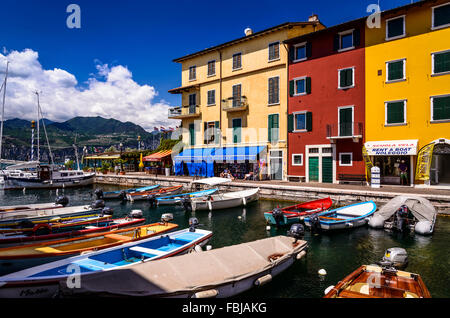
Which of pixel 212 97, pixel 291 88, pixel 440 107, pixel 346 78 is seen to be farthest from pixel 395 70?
pixel 212 97

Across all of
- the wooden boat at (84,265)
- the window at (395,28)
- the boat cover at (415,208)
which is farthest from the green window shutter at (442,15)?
the wooden boat at (84,265)

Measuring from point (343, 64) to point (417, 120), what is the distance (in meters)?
7.27

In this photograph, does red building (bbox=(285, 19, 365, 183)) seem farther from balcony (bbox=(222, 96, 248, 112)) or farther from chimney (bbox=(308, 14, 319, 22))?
balcony (bbox=(222, 96, 248, 112))

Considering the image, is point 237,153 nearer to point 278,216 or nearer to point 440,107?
point 278,216

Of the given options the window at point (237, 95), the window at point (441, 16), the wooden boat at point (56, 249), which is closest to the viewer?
the wooden boat at point (56, 249)


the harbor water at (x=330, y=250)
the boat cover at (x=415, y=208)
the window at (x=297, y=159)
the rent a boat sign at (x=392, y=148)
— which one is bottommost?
the harbor water at (x=330, y=250)

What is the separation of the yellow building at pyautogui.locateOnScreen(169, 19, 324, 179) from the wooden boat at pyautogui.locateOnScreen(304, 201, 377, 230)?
38.8ft

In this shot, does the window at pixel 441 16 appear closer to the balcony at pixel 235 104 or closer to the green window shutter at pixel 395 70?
the green window shutter at pixel 395 70

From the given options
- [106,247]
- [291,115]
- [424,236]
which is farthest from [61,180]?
[424,236]

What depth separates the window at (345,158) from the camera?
2304 cm

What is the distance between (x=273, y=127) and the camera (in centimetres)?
2795

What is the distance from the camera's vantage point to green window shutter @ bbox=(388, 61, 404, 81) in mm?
21109

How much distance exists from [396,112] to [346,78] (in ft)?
15.7

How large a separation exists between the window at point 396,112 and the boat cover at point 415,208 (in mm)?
9216
